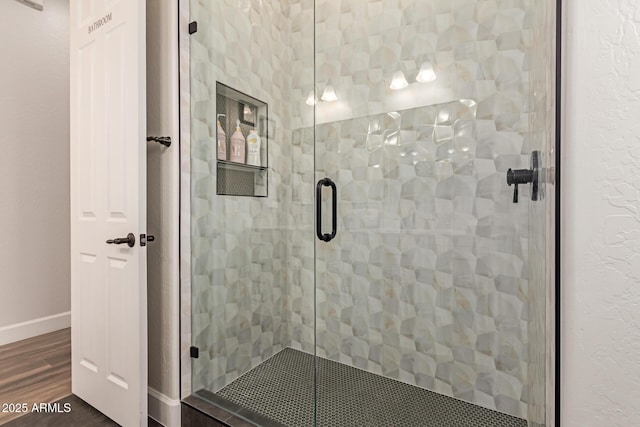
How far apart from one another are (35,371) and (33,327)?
748mm

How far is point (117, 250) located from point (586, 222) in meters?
1.69

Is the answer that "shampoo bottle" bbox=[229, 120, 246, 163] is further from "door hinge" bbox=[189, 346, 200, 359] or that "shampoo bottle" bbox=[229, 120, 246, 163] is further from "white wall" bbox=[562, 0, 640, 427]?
"white wall" bbox=[562, 0, 640, 427]

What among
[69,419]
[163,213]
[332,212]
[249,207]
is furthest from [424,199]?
[69,419]

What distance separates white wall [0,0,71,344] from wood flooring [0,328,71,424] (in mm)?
216

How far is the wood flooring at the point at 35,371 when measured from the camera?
168 centimetres

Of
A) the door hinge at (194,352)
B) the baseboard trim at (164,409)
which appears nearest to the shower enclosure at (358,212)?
the door hinge at (194,352)

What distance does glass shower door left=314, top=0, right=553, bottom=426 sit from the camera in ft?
4.76

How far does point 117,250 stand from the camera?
1482 millimetres

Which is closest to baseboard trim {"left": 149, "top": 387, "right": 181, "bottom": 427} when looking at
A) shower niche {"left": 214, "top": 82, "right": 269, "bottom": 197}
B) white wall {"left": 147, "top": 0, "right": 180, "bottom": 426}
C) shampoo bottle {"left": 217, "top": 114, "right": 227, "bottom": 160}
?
white wall {"left": 147, "top": 0, "right": 180, "bottom": 426}

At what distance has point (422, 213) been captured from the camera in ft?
5.57

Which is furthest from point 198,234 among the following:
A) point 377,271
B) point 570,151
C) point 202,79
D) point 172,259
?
point 570,151

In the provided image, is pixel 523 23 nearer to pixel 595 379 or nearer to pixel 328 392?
pixel 595 379

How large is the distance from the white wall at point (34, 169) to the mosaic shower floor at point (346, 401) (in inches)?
79.2

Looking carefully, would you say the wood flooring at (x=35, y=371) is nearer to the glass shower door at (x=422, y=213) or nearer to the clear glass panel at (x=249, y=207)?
the clear glass panel at (x=249, y=207)
